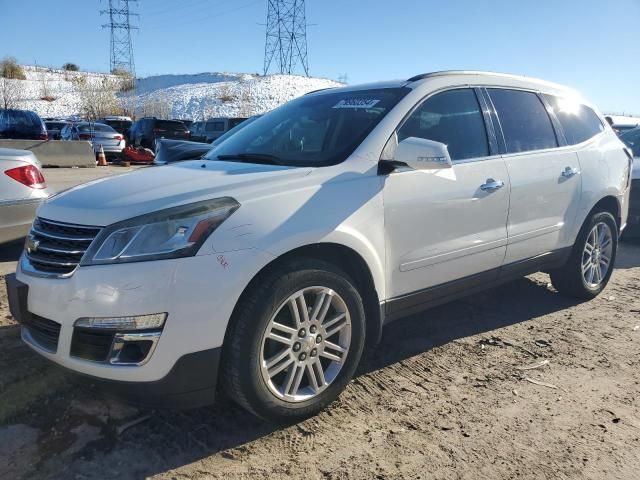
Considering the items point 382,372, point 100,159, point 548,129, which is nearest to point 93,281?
point 382,372

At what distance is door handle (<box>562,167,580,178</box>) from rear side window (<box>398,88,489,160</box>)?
0.92 metres

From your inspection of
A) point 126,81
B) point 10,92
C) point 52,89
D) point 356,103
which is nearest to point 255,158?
point 356,103

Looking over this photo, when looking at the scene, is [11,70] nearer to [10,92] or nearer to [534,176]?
[10,92]

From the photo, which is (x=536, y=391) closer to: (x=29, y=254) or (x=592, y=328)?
(x=592, y=328)

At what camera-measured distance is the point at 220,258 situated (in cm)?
233

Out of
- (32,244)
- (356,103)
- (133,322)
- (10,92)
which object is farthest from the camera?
(10,92)

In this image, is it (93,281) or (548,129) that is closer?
(93,281)

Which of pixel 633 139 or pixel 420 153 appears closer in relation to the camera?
pixel 420 153

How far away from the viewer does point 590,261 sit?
4699 mm

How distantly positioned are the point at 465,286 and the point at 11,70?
64.0m

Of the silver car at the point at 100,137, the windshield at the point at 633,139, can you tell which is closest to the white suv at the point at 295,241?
the windshield at the point at 633,139

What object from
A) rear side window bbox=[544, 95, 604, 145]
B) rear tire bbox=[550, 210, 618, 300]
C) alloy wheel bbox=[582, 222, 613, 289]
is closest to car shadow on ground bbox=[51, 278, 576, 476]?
rear tire bbox=[550, 210, 618, 300]

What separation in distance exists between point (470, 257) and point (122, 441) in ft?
7.61

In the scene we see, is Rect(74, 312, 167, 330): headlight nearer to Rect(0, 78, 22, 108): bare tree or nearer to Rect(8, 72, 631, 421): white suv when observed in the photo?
Rect(8, 72, 631, 421): white suv
